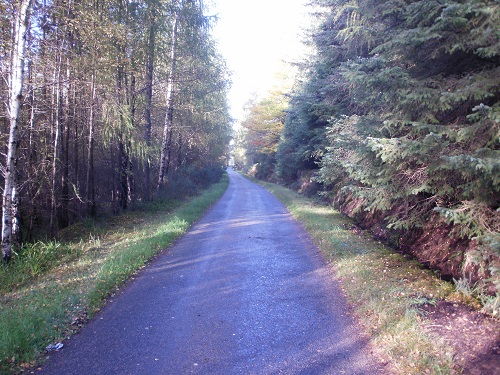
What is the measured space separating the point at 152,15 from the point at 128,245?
8695 mm

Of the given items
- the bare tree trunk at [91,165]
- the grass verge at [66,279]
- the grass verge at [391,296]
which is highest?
the bare tree trunk at [91,165]

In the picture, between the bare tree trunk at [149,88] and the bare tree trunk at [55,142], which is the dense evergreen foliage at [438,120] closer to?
the bare tree trunk at [55,142]

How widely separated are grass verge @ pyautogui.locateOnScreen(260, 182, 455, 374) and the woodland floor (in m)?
0.13

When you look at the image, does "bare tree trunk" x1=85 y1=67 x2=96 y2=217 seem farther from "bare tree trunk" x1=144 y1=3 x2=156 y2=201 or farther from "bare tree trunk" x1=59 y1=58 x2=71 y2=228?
"bare tree trunk" x1=144 y1=3 x2=156 y2=201

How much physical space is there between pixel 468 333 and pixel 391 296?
1368 millimetres

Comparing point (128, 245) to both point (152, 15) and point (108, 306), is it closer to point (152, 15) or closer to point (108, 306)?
point (108, 306)

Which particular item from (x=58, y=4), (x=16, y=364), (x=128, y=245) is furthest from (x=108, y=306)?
(x=58, y=4)

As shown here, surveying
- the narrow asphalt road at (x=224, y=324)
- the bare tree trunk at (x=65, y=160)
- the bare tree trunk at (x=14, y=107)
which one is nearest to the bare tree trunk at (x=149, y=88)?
the bare tree trunk at (x=65, y=160)

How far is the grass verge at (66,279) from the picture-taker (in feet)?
14.2

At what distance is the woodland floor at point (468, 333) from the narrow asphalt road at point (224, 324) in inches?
36.5

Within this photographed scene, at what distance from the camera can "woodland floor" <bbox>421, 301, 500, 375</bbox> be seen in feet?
11.9

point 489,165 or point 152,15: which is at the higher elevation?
point 152,15

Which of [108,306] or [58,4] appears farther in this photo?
[58,4]

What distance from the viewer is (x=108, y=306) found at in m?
5.56
